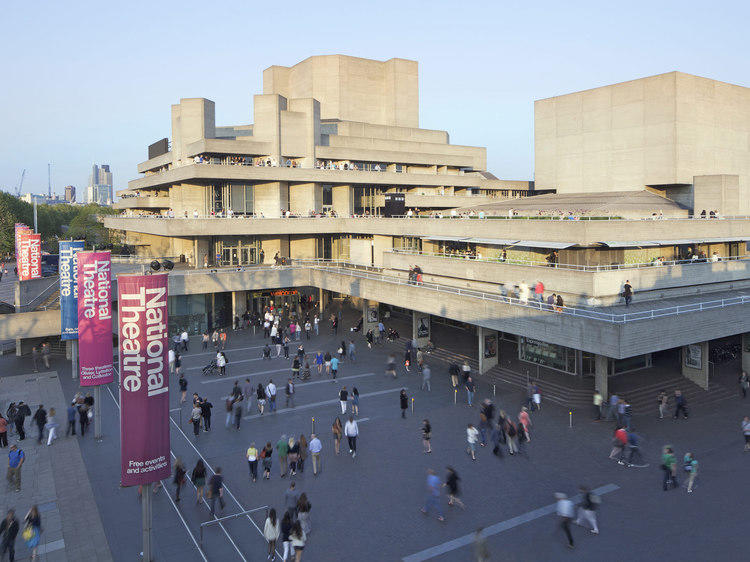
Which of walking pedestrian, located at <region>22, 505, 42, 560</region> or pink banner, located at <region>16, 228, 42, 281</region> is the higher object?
pink banner, located at <region>16, 228, 42, 281</region>

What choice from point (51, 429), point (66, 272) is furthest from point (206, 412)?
point (66, 272)

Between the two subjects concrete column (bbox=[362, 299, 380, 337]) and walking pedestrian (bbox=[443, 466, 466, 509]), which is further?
concrete column (bbox=[362, 299, 380, 337])

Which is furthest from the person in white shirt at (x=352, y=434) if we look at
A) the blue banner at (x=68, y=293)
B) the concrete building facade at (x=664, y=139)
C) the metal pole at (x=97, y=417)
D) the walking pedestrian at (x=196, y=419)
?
the concrete building facade at (x=664, y=139)

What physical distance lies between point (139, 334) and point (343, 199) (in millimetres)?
46483

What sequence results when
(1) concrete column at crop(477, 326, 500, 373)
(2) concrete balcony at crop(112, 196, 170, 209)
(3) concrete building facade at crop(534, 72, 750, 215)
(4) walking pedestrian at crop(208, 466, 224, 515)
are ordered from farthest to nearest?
(2) concrete balcony at crop(112, 196, 170, 209)
(3) concrete building facade at crop(534, 72, 750, 215)
(1) concrete column at crop(477, 326, 500, 373)
(4) walking pedestrian at crop(208, 466, 224, 515)

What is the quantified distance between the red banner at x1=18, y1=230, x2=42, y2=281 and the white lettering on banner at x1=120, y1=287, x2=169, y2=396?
30347mm

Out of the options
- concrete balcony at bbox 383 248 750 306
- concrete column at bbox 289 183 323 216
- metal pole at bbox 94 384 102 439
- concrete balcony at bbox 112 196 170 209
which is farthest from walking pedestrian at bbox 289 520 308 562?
concrete balcony at bbox 112 196 170 209

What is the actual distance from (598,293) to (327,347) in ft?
55.3

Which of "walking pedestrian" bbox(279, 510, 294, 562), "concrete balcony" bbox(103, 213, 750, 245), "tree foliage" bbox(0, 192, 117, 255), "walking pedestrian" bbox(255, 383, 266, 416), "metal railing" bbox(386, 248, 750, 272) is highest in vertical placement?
"tree foliage" bbox(0, 192, 117, 255)

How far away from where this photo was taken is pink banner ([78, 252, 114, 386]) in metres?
20.1

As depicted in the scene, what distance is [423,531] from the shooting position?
46.0 ft

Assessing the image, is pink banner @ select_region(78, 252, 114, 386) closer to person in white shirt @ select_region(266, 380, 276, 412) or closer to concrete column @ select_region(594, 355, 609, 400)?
person in white shirt @ select_region(266, 380, 276, 412)

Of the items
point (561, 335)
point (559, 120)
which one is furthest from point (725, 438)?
point (559, 120)

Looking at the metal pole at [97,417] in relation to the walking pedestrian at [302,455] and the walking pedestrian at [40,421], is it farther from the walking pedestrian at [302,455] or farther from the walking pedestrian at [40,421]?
the walking pedestrian at [302,455]
